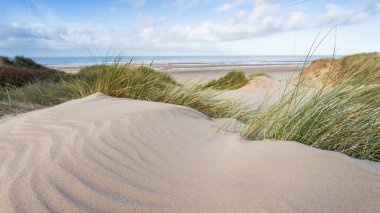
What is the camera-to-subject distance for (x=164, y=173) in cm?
173

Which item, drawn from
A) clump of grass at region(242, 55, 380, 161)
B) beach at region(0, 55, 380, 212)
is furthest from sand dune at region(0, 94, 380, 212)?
clump of grass at region(242, 55, 380, 161)

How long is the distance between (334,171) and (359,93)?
3.14ft

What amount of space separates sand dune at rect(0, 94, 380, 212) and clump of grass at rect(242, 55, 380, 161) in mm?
208

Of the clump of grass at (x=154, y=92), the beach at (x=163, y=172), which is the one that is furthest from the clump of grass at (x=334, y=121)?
the clump of grass at (x=154, y=92)

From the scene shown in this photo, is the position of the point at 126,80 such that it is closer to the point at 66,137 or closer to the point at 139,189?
the point at 66,137

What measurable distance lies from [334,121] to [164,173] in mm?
1198

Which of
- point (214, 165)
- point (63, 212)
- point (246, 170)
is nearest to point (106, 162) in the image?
point (63, 212)

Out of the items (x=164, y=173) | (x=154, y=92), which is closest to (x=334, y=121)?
(x=164, y=173)

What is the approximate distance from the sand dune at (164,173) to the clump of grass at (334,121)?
208 millimetres

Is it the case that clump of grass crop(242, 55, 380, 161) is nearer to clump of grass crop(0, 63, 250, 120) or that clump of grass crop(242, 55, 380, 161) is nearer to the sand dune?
the sand dune

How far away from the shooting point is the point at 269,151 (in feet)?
6.27

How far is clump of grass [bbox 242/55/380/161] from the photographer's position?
2.05 metres

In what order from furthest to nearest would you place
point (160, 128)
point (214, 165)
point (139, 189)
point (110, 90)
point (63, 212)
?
point (110, 90) < point (160, 128) < point (214, 165) < point (139, 189) < point (63, 212)

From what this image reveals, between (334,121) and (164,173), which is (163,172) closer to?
(164,173)
